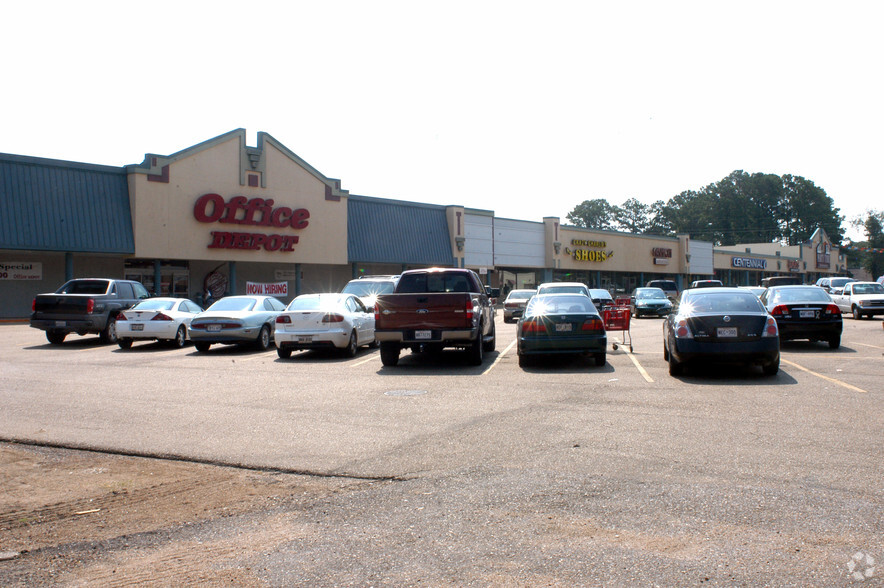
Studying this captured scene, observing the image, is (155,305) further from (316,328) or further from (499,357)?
(499,357)

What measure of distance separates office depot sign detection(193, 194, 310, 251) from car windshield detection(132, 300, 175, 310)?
16526mm

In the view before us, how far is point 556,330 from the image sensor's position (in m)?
13.7

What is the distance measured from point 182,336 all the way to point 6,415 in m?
10.6

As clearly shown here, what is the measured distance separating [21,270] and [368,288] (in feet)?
64.2

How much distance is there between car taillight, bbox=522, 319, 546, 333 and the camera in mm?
13766

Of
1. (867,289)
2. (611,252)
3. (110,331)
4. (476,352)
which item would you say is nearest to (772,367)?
(476,352)

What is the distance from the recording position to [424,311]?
1426 centimetres

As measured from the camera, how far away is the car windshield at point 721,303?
Result: 1263 cm

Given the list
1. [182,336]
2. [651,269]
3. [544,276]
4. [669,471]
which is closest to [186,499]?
[669,471]

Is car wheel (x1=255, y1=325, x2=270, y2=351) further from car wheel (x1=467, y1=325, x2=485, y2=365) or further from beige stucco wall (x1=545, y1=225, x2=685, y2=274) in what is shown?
beige stucco wall (x1=545, y1=225, x2=685, y2=274)

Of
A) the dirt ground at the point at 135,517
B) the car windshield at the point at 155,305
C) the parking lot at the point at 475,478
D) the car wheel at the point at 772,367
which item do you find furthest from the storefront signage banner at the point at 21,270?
the car wheel at the point at 772,367

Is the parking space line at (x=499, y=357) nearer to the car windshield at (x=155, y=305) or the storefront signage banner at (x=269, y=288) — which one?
the car windshield at (x=155, y=305)

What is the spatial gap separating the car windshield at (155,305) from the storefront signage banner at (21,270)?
1610cm

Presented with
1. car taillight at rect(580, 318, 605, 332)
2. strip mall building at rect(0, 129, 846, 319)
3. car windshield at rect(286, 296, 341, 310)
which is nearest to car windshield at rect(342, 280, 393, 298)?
car windshield at rect(286, 296, 341, 310)
